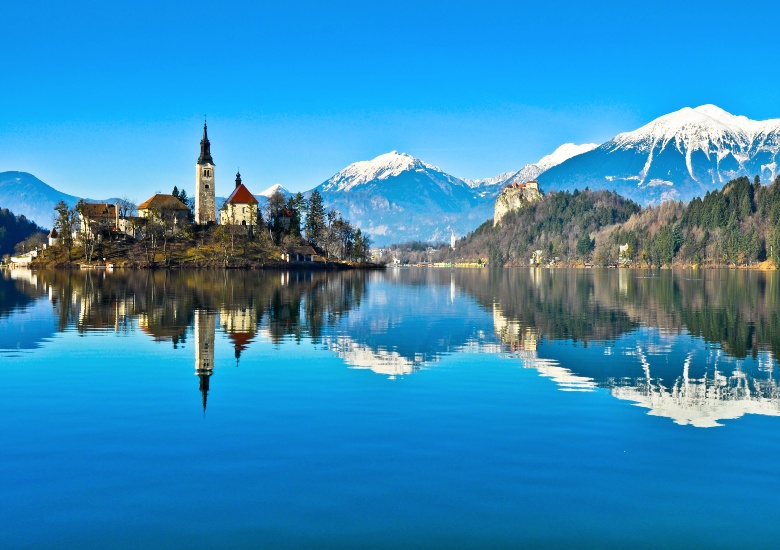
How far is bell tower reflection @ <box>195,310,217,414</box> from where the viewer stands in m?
30.1

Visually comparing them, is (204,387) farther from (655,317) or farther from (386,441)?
(655,317)

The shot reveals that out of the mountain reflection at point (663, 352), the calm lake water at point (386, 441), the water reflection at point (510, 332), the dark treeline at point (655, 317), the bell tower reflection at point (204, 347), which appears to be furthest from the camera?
the dark treeline at point (655, 317)

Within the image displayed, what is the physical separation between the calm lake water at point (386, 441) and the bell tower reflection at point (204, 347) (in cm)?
19

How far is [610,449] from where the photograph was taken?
1975cm

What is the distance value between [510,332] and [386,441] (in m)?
29.4

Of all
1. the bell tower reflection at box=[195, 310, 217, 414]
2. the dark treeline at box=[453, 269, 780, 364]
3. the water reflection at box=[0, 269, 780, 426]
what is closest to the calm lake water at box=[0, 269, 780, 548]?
the bell tower reflection at box=[195, 310, 217, 414]

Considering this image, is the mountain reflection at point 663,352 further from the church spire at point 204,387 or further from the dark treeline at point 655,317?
the church spire at point 204,387

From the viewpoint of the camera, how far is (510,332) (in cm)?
4869

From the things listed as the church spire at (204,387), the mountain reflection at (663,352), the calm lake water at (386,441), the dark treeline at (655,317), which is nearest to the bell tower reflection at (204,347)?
the church spire at (204,387)

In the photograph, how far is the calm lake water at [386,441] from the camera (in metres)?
14.5

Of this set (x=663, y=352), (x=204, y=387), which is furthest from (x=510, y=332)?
(x=204, y=387)

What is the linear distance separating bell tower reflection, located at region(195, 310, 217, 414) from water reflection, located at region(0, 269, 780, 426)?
0.05 m

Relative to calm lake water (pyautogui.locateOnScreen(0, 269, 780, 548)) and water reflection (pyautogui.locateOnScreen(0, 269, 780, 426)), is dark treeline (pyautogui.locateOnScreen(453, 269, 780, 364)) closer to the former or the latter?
water reflection (pyautogui.locateOnScreen(0, 269, 780, 426))

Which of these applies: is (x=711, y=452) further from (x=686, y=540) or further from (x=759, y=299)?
(x=759, y=299)
